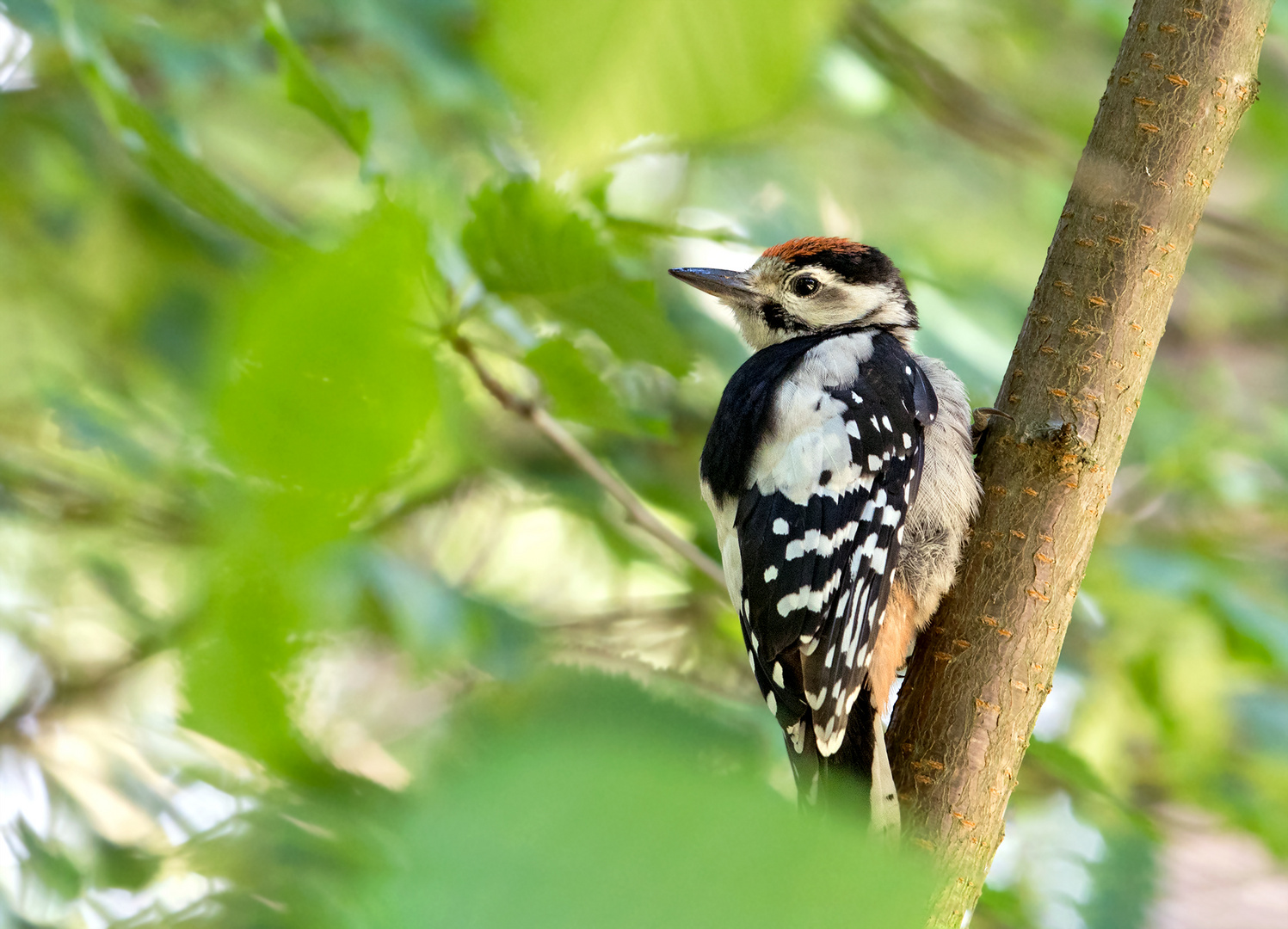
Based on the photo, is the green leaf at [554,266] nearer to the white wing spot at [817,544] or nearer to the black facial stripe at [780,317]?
the white wing spot at [817,544]

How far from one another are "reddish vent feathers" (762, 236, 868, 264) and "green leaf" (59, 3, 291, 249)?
60.9 inches

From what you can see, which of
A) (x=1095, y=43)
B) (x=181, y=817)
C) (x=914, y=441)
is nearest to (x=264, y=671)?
(x=181, y=817)

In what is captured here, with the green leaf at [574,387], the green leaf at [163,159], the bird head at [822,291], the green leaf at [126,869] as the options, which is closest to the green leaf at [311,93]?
the green leaf at [163,159]

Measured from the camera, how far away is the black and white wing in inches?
63.0

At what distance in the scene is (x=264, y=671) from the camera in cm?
25

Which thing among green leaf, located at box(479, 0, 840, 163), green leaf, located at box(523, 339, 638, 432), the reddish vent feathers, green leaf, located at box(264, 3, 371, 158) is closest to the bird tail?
green leaf, located at box(523, 339, 638, 432)

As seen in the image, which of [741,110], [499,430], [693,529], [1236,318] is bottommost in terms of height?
[741,110]

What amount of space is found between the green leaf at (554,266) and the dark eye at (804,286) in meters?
1.27

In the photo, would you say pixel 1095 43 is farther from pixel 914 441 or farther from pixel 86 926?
pixel 86 926

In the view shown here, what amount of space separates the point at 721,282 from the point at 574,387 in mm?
1124

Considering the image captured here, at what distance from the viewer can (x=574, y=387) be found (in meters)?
1.04

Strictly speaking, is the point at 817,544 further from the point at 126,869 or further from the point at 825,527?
the point at 126,869

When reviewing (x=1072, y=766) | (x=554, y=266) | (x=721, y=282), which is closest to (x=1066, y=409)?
(x=1072, y=766)

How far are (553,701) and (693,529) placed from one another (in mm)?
1792
